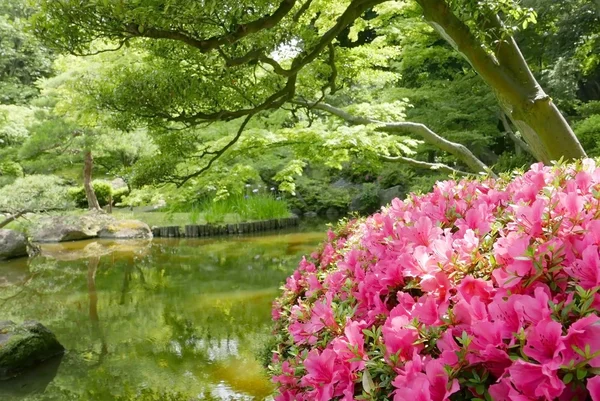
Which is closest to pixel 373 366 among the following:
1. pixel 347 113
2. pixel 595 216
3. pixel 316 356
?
pixel 316 356

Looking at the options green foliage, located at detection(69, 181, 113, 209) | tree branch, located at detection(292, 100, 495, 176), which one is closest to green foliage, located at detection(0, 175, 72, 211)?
tree branch, located at detection(292, 100, 495, 176)

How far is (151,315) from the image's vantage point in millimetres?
5723

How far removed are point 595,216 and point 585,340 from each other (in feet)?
1.06

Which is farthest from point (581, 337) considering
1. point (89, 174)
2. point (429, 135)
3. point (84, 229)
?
point (89, 174)

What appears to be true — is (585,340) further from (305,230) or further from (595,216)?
(305,230)

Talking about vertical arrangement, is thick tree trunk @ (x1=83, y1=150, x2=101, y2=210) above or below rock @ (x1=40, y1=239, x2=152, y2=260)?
above

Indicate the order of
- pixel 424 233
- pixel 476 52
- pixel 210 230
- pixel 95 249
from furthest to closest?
pixel 210 230
pixel 95 249
pixel 476 52
pixel 424 233

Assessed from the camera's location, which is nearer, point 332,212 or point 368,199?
point 368,199

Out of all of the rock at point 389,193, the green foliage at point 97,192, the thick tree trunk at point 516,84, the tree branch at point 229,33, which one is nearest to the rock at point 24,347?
the tree branch at point 229,33

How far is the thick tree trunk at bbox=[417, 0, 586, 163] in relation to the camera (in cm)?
306

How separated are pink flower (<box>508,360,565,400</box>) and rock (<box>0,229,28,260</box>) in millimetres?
10206

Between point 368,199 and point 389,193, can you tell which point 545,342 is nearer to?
point 389,193

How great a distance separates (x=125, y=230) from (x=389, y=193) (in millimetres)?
6923

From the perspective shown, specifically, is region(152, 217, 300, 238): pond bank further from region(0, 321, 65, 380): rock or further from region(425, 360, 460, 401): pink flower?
region(425, 360, 460, 401): pink flower
